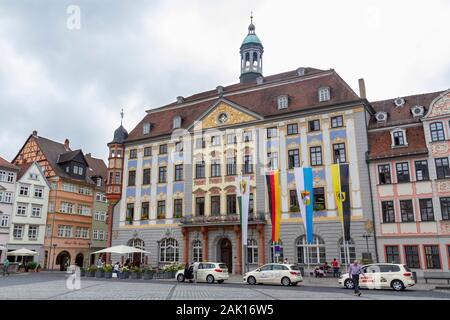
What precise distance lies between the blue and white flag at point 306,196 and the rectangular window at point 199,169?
1440 centimetres

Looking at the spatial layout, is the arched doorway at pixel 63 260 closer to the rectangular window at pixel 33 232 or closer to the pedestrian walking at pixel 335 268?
the rectangular window at pixel 33 232

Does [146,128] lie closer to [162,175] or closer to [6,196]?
[162,175]

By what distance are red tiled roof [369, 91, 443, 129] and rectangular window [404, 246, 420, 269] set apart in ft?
35.0

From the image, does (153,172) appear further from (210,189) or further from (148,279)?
(148,279)

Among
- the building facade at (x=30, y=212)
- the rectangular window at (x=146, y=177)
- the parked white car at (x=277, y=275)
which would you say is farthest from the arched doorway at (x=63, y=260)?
the parked white car at (x=277, y=275)

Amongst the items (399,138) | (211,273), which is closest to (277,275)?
(211,273)

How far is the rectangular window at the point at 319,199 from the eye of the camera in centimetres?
3488

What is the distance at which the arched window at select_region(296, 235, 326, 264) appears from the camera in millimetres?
34156

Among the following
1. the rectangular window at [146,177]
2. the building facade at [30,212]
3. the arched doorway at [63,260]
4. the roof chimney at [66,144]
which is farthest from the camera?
the roof chimney at [66,144]

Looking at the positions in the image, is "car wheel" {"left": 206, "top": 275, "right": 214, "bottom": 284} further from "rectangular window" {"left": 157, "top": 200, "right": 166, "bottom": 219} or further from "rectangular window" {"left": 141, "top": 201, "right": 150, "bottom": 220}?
"rectangular window" {"left": 141, "top": 201, "right": 150, "bottom": 220}

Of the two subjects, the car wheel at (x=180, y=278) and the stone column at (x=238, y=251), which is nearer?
the car wheel at (x=180, y=278)

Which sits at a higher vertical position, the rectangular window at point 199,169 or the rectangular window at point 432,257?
the rectangular window at point 199,169

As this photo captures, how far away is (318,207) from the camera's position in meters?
34.9

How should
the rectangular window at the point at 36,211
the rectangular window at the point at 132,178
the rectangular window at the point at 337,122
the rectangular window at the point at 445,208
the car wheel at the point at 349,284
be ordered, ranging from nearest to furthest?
1. the car wheel at the point at 349,284
2. the rectangular window at the point at 445,208
3. the rectangular window at the point at 337,122
4. the rectangular window at the point at 132,178
5. the rectangular window at the point at 36,211
